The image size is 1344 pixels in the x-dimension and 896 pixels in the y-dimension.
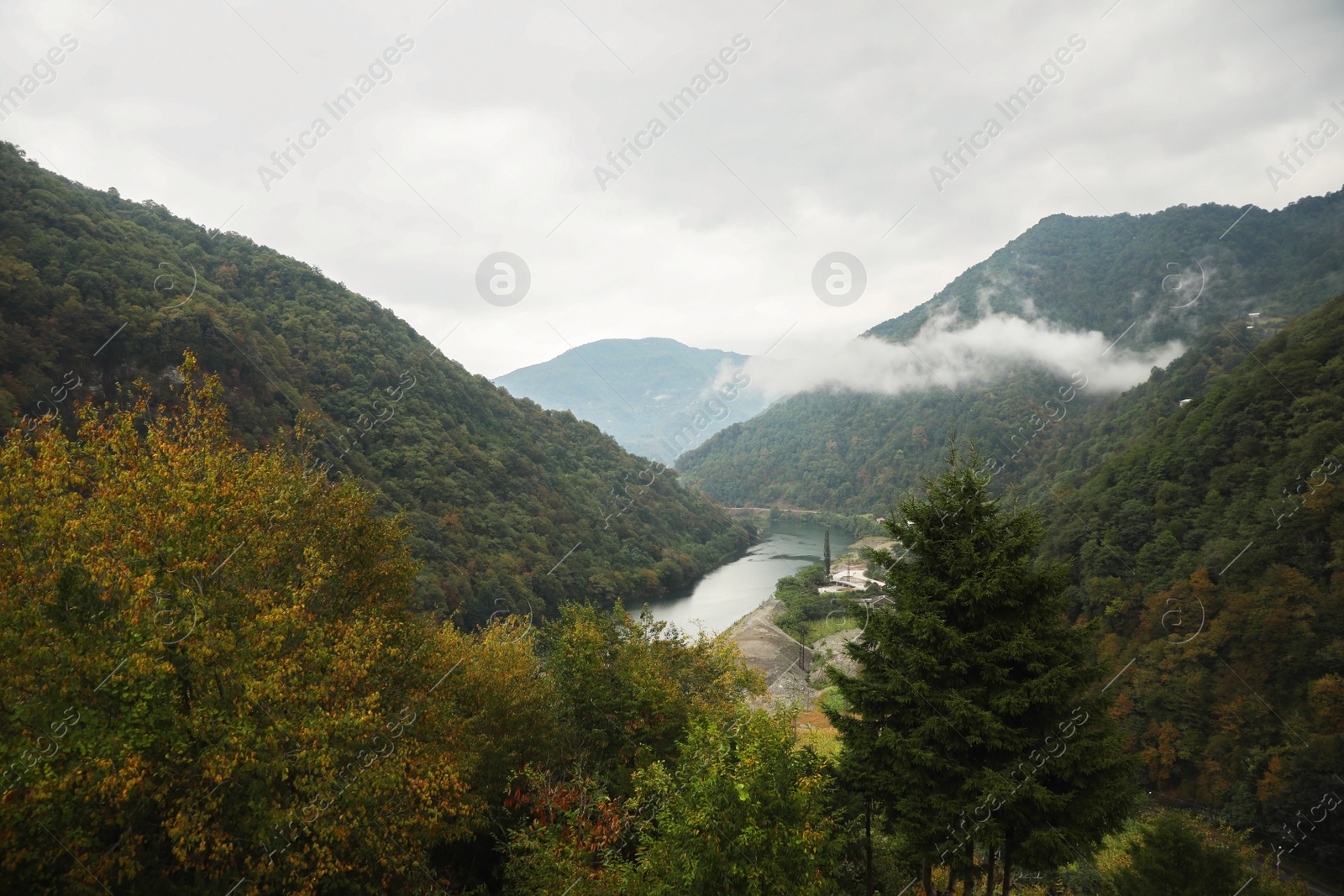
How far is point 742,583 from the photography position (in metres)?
80.9

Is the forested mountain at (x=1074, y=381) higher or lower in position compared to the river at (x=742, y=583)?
higher

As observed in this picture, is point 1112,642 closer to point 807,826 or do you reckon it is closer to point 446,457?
point 807,826

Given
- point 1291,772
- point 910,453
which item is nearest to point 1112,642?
point 1291,772

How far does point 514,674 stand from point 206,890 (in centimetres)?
899

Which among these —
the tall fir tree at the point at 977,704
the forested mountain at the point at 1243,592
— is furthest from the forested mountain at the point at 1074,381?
the tall fir tree at the point at 977,704

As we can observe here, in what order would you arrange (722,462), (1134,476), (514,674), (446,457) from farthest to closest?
(722,462), (446,457), (1134,476), (514,674)

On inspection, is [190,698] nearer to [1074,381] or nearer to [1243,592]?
[1243,592]

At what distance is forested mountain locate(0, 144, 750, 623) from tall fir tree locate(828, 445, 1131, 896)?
837 inches

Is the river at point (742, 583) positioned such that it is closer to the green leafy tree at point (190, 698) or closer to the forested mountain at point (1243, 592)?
the forested mountain at point (1243, 592)

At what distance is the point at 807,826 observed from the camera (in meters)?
7.74

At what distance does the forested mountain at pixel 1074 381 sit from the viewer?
13812cm

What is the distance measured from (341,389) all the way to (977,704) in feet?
226

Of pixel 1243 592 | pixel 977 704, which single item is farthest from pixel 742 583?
pixel 977 704

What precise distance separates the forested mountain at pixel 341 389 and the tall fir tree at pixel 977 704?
21258mm
